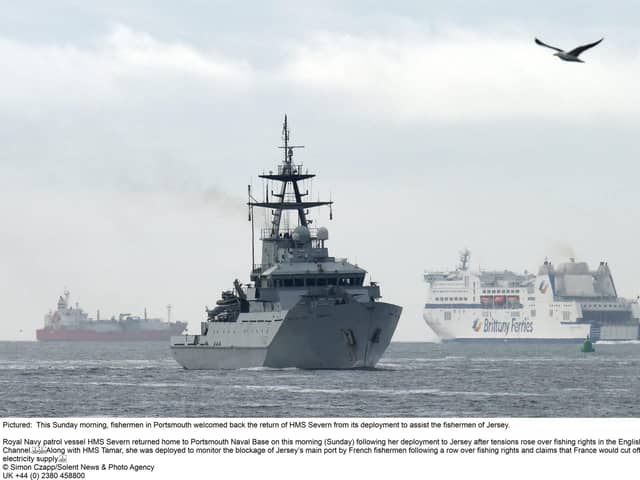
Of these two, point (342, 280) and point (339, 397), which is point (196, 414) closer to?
point (339, 397)

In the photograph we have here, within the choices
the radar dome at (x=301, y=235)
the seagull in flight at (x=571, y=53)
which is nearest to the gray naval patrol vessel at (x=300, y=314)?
the radar dome at (x=301, y=235)

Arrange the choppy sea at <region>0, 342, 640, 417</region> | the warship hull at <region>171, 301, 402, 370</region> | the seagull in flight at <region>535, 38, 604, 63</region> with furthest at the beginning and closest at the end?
the warship hull at <region>171, 301, 402, 370</region> < the choppy sea at <region>0, 342, 640, 417</region> < the seagull in flight at <region>535, 38, 604, 63</region>

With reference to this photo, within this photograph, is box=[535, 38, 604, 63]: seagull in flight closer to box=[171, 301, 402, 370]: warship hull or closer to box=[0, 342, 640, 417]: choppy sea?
box=[0, 342, 640, 417]: choppy sea

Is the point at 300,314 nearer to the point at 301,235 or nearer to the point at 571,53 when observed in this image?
the point at 301,235

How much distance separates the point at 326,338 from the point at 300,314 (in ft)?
6.48

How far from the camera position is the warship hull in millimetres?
66125

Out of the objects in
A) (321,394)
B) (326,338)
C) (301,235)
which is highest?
(301,235)

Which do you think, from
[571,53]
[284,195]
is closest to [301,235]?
[284,195]

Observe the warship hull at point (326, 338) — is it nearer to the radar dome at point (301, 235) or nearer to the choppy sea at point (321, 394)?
the choppy sea at point (321, 394)

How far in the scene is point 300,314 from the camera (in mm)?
65875

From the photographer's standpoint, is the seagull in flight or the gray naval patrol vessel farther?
the gray naval patrol vessel

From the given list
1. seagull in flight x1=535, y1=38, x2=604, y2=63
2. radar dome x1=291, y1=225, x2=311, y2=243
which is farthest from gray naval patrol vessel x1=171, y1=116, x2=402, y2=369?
seagull in flight x1=535, y1=38, x2=604, y2=63
